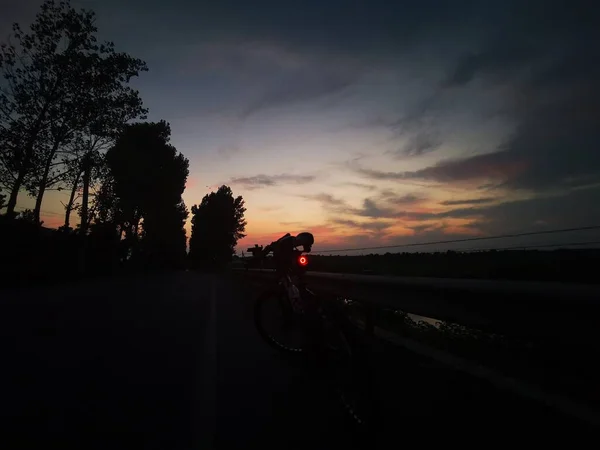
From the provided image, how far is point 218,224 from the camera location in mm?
83312

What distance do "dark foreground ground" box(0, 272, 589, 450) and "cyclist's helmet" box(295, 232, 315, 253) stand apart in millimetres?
1499

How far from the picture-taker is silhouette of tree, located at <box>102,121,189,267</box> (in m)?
36.1

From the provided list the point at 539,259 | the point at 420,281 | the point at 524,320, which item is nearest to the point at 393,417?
the point at 524,320

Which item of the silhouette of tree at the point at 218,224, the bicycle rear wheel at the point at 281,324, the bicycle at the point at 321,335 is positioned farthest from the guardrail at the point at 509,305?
the silhouette of tree at the point at 218,224

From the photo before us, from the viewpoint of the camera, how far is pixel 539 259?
15.5 meters

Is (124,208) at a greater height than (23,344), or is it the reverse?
(124,208)

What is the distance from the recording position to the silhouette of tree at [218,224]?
82081 millimetres

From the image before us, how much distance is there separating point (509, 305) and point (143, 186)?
42249 millimetres

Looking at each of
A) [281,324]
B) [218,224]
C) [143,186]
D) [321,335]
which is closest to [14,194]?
[143,186]

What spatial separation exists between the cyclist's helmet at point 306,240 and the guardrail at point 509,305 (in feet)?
3.95

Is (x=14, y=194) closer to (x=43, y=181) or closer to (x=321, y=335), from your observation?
(x=43, y=181)

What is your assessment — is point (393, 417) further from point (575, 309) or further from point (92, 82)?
point (92, 82)

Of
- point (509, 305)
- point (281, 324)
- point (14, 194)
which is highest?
point (14, 194)

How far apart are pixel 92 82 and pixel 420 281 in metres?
29.8
